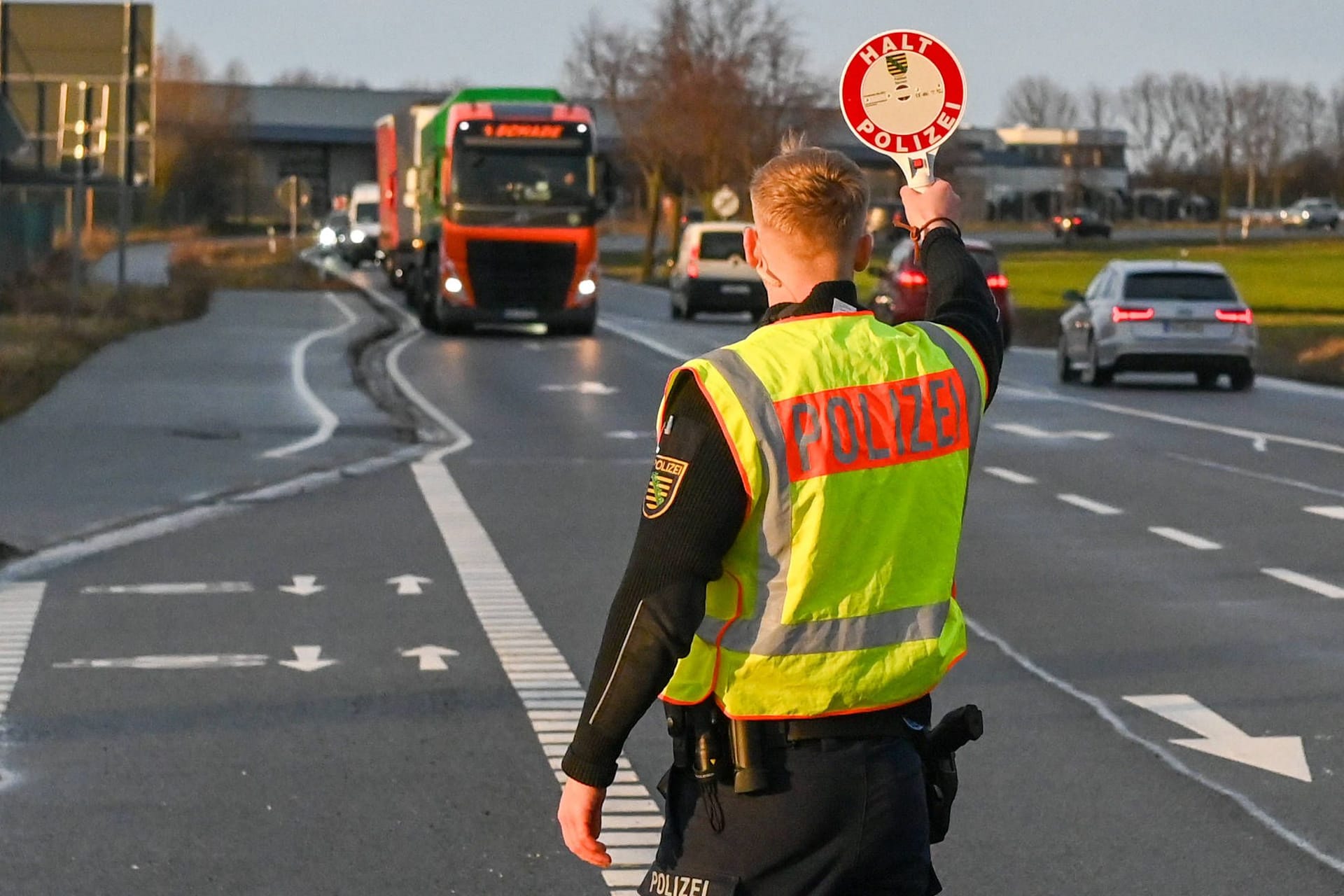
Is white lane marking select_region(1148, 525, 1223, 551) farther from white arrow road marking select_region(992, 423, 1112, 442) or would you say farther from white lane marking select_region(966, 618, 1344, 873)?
white arrow road marking select_region(992, 423, 1112, 442)

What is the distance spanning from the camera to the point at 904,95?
5562mm

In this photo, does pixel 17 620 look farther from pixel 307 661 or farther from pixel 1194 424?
pixel 1194 424

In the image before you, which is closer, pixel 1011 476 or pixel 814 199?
pixel 814 199

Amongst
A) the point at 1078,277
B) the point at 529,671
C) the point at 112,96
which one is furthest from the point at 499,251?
the point at 1078,277

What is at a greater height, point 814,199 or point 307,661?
point 814,199

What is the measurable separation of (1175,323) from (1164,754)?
19.4 m

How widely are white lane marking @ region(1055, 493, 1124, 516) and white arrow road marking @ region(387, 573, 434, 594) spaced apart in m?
4.65

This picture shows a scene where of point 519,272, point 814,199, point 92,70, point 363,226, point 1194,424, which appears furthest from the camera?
point 363,226

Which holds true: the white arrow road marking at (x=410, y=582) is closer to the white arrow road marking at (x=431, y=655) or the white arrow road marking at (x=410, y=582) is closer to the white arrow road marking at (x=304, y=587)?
the white arrow road marking at (x=304, y=587)

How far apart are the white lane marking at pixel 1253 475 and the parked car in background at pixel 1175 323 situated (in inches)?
312

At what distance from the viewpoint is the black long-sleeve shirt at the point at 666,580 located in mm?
3373

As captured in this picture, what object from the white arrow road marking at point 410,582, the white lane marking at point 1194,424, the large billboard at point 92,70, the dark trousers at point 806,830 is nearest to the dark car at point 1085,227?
the large billboard at point 92,70

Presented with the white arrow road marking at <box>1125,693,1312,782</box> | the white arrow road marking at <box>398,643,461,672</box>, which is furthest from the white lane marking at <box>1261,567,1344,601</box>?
the white arrow road marking at <box>398,643,461,672</box>

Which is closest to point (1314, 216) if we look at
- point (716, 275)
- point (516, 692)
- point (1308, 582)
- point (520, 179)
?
point (716, 275)
